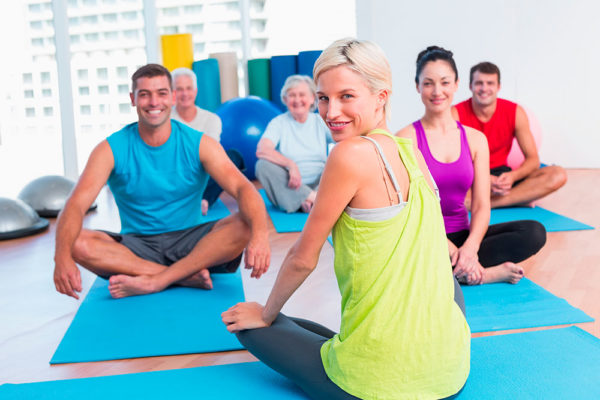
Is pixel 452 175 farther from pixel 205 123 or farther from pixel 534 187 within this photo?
pixel 205 123

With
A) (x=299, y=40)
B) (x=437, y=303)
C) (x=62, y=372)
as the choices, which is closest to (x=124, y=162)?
(x=62, y=372)

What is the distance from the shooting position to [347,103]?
60.1 inches

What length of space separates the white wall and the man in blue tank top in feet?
12.0

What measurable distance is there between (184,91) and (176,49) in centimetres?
174

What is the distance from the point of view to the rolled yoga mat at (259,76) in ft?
20.4

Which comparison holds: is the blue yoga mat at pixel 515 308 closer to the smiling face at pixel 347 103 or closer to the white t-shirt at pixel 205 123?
the smiling face at pixel 347 103

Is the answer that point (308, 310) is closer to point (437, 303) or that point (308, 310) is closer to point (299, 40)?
point (437, 303)

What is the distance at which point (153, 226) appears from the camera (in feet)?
9.63

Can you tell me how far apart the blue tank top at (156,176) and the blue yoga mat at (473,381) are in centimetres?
102

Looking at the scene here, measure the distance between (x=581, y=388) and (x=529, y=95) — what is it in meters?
4.67

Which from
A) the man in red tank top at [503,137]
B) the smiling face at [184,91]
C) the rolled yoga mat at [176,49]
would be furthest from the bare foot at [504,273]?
the rolled yoga mat at [176,49]

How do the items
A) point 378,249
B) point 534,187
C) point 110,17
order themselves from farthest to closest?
point 110,17
point 534,187
point 378,249

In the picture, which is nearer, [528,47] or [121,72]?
[528,47]

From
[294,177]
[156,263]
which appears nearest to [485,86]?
[294,177]
